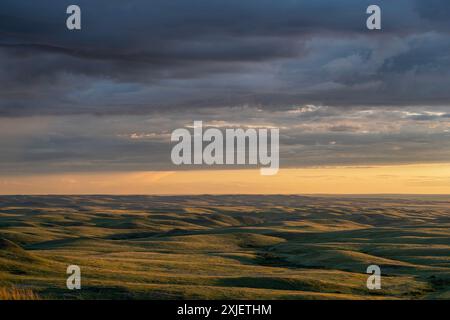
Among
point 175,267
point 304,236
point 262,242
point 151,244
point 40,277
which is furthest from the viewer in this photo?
point 304,236

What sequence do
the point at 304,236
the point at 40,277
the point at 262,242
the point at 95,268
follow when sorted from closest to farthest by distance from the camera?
1. the point at 40,277
2. the point at 95,268
3. the point at 262,242
4. the point at 304,236

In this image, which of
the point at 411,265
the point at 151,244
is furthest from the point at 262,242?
the point at 411,265

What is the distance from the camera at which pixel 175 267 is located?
86.5m

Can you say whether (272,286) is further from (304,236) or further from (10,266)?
(304,236)

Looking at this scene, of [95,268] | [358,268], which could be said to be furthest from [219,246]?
[95,268]

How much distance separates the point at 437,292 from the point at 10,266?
5062 centimetres

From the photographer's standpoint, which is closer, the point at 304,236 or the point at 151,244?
the point at 151,244
